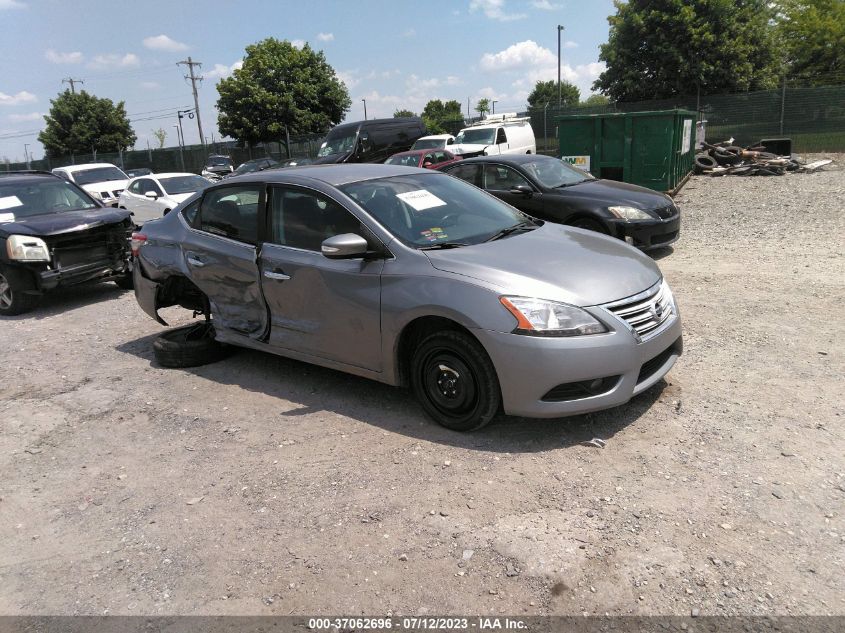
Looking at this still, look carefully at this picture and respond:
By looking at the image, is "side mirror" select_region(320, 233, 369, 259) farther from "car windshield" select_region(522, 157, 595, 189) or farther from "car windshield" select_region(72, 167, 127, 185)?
"car windshield" select_region(72, 167, 127, 185)

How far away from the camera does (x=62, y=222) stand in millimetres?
8273

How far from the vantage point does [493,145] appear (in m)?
22.1

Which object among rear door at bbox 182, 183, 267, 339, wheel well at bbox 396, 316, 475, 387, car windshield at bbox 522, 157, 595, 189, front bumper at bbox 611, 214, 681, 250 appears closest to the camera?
wheel well at bbox 396, 316, 475, 387

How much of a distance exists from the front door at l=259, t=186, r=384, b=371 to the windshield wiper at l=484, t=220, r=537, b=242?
0.87m

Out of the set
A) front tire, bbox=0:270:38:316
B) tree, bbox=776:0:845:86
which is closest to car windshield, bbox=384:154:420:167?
front tire, bbox=0:270:38:316

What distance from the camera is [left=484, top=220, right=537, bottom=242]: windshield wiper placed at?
14.9 feet

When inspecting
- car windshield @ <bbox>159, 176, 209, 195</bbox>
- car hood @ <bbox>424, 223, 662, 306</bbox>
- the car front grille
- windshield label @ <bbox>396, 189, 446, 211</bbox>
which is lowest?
the car front grille

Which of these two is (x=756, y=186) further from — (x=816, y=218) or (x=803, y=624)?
(x=803, y=624)

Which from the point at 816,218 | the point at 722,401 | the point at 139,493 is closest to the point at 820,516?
the point at 722,401

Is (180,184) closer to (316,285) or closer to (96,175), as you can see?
(96,175)

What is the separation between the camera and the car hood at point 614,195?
28.3 feet

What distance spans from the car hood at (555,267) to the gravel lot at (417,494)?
883 millimetres

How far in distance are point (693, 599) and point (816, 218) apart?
1005cm

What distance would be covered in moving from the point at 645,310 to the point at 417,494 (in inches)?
69.9
